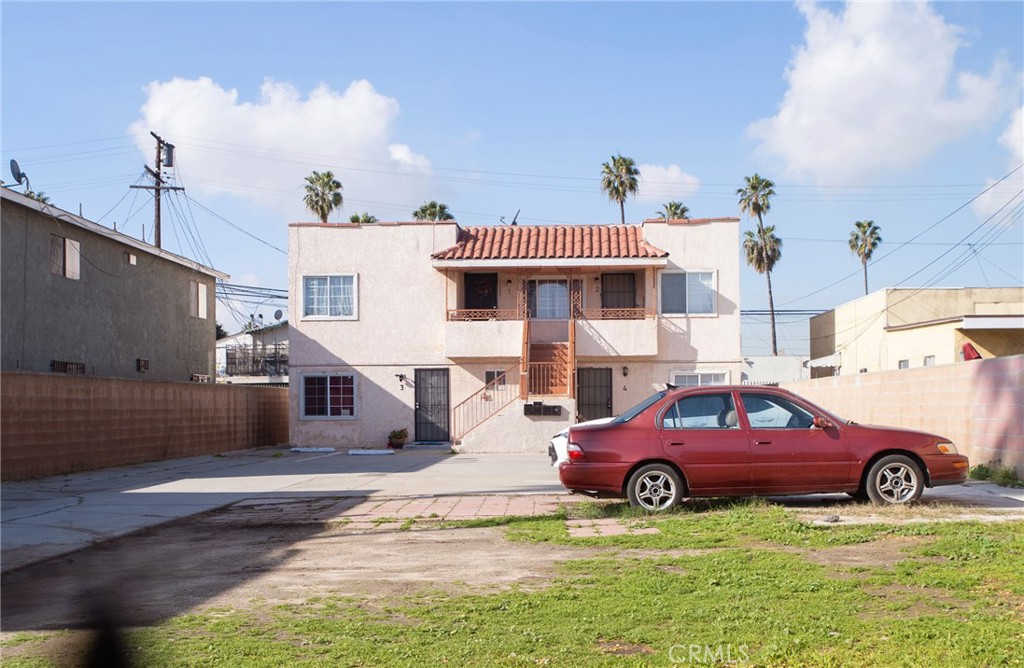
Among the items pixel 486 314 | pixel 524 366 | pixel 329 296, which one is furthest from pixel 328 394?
pixel 524 366

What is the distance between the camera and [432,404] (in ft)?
96.0

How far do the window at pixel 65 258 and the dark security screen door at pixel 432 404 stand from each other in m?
10.0

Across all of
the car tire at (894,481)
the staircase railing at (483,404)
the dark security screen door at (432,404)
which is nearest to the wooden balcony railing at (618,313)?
the staircase railing at (483,404)

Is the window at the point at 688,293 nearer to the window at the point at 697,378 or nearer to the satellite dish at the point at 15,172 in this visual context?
the window at the point at 697,378

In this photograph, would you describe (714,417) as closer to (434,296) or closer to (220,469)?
(220,469)

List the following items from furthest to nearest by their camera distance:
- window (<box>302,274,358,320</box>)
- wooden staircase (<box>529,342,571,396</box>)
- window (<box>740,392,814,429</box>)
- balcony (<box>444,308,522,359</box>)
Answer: window (<box>302,274,358,320</box>)
balcony (<box>444,308,522,359</box>)
wooden staircase (<box>529,342,571,396</box>)
window (<box>740,392,814,429</box>)

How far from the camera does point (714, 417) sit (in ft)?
36.4

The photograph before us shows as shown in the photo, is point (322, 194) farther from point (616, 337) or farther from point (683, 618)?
point (683, 618)

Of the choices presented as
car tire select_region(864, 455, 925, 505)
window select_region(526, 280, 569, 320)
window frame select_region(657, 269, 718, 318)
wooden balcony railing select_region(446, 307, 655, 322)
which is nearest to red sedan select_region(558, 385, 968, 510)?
car tire select_region(864, 455, 925, 505)

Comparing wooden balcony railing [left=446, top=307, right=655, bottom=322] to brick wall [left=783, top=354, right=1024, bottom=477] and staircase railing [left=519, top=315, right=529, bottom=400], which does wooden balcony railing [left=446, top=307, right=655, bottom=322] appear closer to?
staircase railing [left=519, top=315, right=529, bottom=400]

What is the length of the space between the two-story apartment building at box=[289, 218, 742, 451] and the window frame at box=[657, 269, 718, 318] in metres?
0.03

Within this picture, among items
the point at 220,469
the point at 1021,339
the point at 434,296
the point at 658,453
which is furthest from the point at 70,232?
the point at 1021,339

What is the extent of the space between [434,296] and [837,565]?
22764mm

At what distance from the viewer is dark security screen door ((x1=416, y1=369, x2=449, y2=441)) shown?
1149 inches
